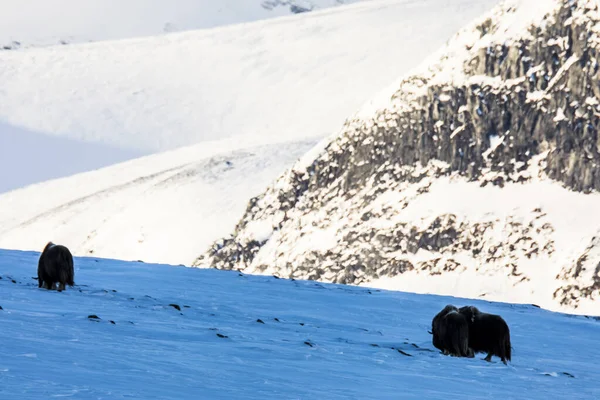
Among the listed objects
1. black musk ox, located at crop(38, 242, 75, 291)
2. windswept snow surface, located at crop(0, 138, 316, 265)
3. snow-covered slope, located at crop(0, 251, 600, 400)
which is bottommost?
snow-covered slope, located at crop(0, 251, 600, 400)

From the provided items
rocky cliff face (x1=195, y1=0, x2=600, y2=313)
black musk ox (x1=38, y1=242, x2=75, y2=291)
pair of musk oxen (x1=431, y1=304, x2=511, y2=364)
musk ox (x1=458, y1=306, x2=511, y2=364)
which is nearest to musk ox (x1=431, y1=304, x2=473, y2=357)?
→ pair of musk oxen (x1=431, y1=304, x2=511, y2=364)

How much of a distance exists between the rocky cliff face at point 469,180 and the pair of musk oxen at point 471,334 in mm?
77065

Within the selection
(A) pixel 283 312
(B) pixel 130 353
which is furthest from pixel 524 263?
(B) pixel 130 353

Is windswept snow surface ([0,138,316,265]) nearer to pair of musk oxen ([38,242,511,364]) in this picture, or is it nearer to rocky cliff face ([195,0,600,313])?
rocky cliff face ([195,0,600,313])

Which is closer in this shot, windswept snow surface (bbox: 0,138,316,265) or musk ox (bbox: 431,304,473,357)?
musk ox (bbox: 431,304,473,357)

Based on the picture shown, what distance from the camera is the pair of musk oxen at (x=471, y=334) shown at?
57.5 feet

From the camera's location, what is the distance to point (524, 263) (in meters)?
98.8

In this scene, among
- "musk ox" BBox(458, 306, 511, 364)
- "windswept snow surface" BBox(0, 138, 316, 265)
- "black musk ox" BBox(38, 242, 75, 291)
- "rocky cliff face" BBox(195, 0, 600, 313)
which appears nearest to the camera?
"musk ox" BBox(458, 306, 511, 364)

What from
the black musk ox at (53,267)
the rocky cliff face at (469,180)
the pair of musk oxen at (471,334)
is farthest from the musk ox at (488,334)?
the rocky cliff face at (469,180)

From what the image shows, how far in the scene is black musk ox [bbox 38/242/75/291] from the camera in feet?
67.6

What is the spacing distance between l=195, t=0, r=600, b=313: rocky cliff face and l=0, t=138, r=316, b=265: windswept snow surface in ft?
69.6

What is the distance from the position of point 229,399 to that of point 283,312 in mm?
11158

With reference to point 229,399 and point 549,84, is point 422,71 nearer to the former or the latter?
point 549,84

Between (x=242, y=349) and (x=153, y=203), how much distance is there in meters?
141
